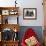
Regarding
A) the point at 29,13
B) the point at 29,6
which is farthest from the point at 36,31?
the point at 29,6

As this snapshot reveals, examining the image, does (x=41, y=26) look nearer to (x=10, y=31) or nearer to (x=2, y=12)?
(x=10, y=31)

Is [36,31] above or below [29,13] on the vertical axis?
below

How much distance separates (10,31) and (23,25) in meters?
0.51

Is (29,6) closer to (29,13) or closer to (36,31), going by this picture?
(29,13)

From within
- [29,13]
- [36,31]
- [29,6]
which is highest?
[29,6]

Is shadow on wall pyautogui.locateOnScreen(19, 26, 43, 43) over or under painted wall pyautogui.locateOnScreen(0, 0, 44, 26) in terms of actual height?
under

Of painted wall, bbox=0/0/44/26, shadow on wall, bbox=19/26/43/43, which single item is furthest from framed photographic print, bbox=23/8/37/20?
shadow on wall, bbox=19/26/43/43

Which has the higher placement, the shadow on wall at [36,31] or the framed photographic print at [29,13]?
the framed photographic print at [29,13]

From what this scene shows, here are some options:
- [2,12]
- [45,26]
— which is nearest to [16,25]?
[2,12]

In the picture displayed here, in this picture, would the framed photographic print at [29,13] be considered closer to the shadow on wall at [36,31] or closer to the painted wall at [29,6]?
the painted wall at [29,6]

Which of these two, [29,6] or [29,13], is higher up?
[29,6]

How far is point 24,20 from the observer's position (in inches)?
216

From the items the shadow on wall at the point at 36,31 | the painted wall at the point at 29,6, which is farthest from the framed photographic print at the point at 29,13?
the shadow on wall at the point at 36,31

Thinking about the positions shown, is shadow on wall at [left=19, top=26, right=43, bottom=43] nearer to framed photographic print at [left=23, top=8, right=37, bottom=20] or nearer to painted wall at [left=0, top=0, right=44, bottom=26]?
painted wall at [left=0, top=0, right=44, bottom=26]
